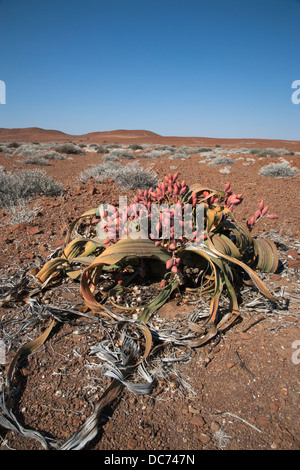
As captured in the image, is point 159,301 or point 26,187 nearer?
point 159,301

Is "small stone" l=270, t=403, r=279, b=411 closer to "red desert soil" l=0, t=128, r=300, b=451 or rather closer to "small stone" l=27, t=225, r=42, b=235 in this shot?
"red desert soil" l=0, t=128, r=300, b=451

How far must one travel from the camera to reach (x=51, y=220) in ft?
9.56

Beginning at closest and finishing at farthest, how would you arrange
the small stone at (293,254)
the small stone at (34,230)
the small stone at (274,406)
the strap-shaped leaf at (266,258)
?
the small stone at (274,406) → the strap-shaped leaf at (266,258) → the small stone at (293,254) → the small stone at (34,230)

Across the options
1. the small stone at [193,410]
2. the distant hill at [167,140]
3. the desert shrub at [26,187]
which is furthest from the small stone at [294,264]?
the distant hill at [167,140]

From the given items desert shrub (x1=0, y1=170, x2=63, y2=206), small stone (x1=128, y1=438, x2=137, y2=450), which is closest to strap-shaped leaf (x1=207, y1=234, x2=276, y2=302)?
small stone (x1=128, y1=438, x2=137, y2=450)

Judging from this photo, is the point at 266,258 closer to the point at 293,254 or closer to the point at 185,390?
the point at 293,254

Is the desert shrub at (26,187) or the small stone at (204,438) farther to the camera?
the desert shrub at (26,187)

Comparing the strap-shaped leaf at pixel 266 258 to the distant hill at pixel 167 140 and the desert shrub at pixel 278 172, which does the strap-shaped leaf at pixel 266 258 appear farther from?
the distant hill at pixel 167 140

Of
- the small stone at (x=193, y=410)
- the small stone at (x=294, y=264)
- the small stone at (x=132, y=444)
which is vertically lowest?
the small stone at (x=132, y=444)

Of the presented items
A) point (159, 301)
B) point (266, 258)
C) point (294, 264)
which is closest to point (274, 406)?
point (159, 301)

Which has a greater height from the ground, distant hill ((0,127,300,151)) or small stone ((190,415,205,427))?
distant hill ((0,127,300,151))
